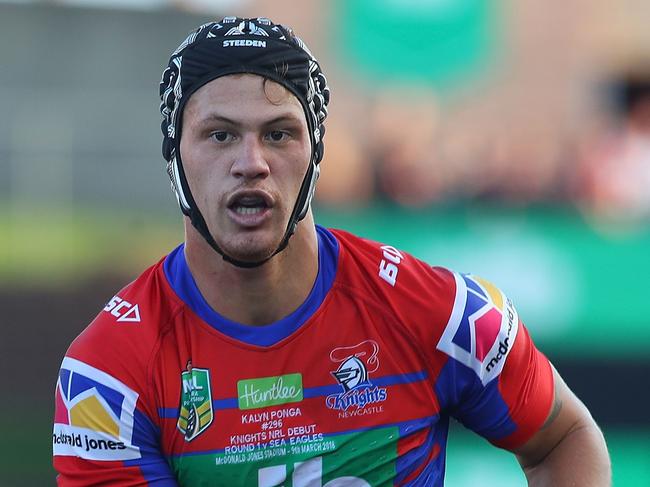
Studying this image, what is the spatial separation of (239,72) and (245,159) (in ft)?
1.03

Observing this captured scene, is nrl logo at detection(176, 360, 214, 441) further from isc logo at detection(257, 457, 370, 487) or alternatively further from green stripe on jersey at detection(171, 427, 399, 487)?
isc logo at detection(257, 457, 370, 487)

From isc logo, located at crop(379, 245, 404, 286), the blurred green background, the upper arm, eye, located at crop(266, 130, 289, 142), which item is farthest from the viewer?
the blurred green background

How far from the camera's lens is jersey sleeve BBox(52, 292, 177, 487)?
4012 mm

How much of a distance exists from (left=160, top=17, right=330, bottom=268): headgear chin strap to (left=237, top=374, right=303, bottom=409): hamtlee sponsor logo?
0.41 meters

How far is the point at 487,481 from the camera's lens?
37.1 ft

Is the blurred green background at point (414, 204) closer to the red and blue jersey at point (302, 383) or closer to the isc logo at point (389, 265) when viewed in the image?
the isc logo at point (389, 265)

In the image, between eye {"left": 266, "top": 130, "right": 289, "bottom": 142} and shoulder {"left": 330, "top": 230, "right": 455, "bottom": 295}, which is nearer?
eye {"left": 266, "top": 130, "right": 289, "bottom": 142}

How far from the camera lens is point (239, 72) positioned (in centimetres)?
399

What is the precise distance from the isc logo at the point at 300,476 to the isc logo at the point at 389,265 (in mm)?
681

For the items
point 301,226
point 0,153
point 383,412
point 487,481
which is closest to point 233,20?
point 301,226

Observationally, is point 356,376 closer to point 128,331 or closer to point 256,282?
point 256,282

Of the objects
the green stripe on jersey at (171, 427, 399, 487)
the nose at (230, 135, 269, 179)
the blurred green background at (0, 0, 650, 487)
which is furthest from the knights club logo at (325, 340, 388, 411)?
the blurred green background at (0, 0, 650, 487)

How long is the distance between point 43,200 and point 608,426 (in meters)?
6.06

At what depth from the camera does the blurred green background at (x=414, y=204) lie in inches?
431
